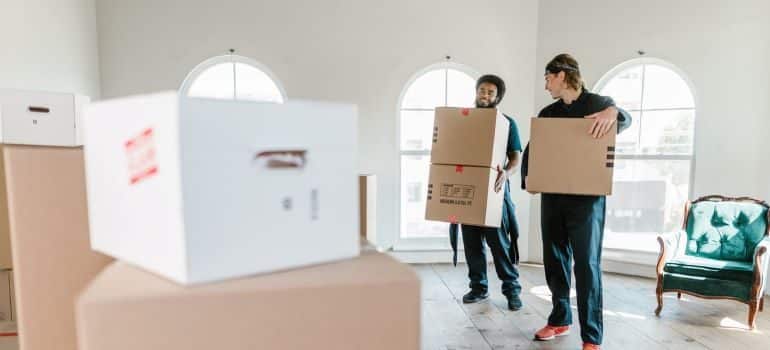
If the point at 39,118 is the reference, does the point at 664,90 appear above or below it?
above

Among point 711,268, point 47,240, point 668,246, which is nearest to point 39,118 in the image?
point 47,240

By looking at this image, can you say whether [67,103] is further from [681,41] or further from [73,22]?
[681,41]

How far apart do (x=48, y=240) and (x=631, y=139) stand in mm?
4292

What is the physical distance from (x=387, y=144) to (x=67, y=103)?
2.61 m

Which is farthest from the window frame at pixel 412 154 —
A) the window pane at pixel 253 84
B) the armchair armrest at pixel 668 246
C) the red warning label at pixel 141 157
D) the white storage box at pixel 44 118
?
the red warning label at pixel 141 157

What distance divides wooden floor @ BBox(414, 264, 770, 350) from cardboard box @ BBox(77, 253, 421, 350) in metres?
1.63

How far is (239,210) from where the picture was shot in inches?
26.4

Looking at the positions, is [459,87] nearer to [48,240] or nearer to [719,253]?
[719,253]

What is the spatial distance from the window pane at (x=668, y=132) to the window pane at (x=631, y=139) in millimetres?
47

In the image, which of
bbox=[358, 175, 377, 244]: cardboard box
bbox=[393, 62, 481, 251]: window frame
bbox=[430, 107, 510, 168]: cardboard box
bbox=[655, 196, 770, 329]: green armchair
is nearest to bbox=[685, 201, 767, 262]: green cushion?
bbox=[655, 196, 770, 329]: green armchair

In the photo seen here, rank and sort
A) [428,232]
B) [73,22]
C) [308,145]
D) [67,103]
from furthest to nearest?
[428,232], [73,22], [67,103], [308,145]

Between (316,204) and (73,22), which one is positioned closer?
(316,204)

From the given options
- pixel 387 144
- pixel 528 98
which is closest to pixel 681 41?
pixel 528 98

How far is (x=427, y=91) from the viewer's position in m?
4.29
